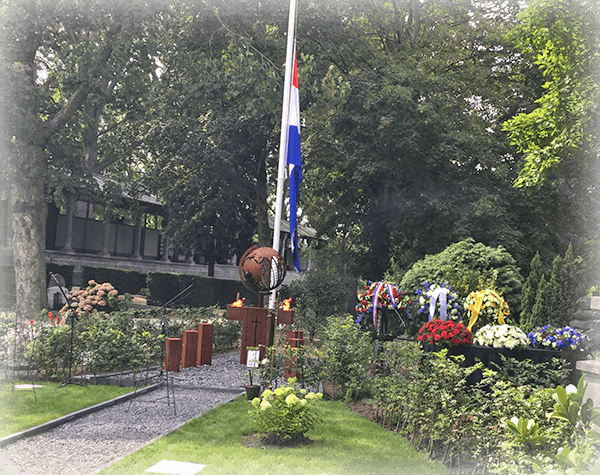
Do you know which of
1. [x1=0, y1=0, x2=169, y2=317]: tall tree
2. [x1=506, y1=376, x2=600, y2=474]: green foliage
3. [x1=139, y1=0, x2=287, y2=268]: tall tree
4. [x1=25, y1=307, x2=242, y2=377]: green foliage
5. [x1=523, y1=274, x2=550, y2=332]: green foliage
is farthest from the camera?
[x1=139, y1=0, x2=287, y2=268]: tall tree

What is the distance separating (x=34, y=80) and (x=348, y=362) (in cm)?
1388

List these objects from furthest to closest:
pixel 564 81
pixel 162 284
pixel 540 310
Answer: pixel 162 284 < pixel 564 81 < pixel 540 310

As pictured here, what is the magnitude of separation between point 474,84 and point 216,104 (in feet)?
34.6

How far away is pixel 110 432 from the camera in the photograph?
25.6 ft

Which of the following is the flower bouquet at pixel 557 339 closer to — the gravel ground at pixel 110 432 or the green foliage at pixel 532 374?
the green foliage at pixel 532 374

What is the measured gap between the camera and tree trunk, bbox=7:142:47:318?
18000mm

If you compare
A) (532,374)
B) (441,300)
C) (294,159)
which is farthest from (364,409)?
(294,159)

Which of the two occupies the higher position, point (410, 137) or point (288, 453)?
point (410, 137)

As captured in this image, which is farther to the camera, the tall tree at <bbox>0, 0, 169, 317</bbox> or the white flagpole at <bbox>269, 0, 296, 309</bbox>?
the tall tree at <bbox>0, 0, 169, 317</bbox>

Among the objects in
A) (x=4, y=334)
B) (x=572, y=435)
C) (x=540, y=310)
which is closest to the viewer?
(x=572, y=435)


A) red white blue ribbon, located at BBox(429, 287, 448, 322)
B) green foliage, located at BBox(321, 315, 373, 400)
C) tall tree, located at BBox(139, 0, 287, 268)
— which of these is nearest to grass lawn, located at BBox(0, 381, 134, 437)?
green foliage, located at BBox(321, 315, 373, 400)

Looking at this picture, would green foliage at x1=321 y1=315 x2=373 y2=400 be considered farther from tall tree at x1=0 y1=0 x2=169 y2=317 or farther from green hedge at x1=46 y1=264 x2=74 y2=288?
green hedge at x1=46 y1=264 x2=74 y2=288

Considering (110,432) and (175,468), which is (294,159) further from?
(175,468)

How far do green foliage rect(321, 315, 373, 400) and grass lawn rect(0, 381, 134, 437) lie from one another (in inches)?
143
